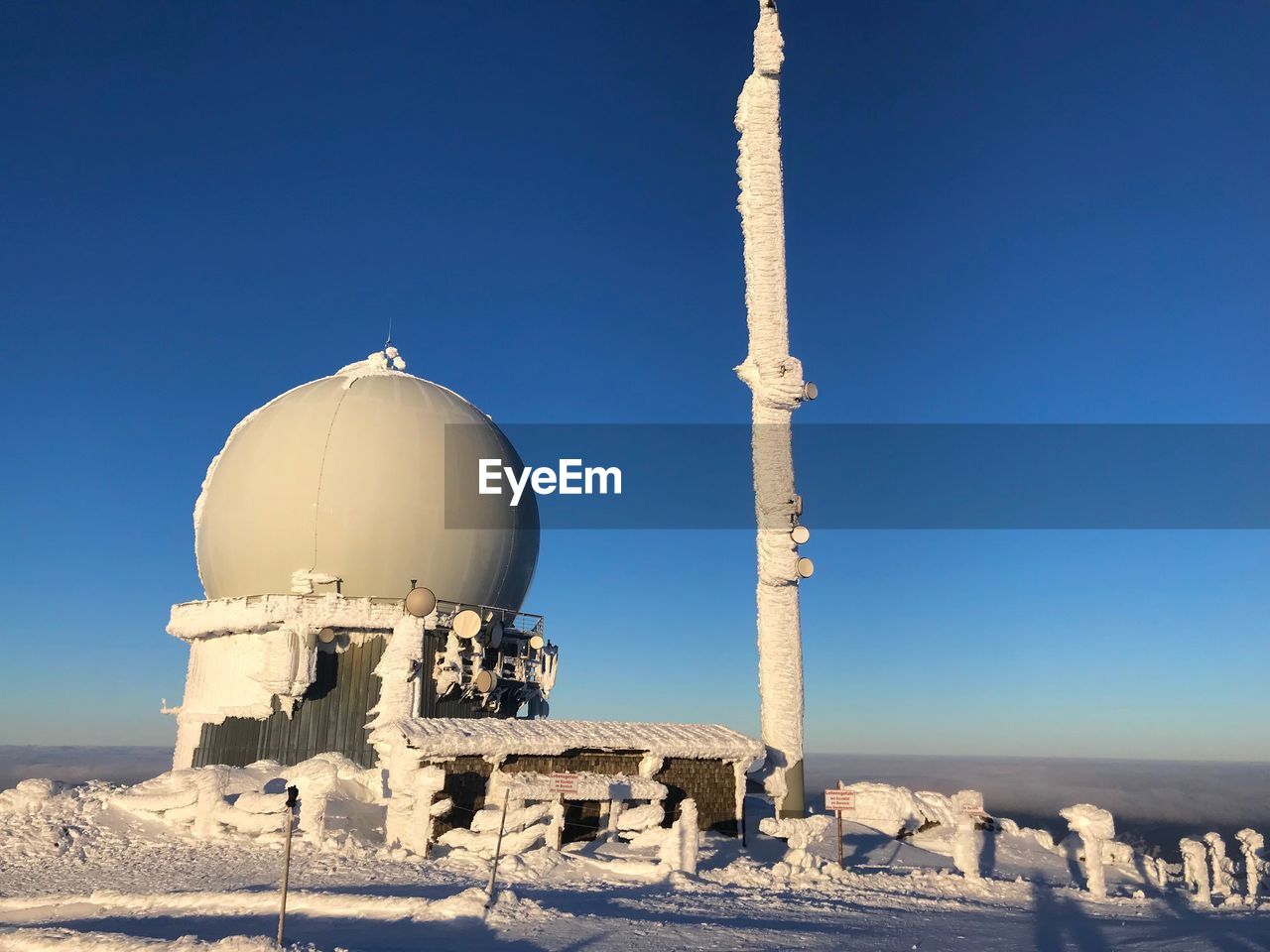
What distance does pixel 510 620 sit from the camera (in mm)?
31688

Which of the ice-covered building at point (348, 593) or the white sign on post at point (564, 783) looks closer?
the white sign on post at point (564, 783)

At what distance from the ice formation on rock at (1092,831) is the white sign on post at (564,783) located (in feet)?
34.3

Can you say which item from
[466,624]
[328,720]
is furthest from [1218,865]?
[328,720]

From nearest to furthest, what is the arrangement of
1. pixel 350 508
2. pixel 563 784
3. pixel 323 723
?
1. pixel 563 784
2. pixel 323 723
3. pixel 350 508

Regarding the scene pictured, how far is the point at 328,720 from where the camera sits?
28.2 metres

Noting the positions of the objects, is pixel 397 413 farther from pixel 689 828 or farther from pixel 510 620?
pixel 689 828

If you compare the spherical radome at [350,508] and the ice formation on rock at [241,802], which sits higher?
the spherical radome at [350,508]

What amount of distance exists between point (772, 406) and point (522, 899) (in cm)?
1823

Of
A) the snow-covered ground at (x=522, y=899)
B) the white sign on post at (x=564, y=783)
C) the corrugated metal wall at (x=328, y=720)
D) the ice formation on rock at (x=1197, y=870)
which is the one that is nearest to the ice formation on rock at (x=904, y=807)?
the snow-covered ground at (x=522, y=899)

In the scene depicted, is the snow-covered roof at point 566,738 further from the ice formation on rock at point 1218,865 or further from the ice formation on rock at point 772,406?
the ice formation on rock at point 1218,865

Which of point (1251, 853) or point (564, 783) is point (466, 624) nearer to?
point (564, 783)

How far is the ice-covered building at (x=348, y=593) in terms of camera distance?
28.0 m

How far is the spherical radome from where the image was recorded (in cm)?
2870

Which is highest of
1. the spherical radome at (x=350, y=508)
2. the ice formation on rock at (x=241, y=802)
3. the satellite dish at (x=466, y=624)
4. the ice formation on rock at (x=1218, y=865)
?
the spherical radome at (x=350, y=508)
